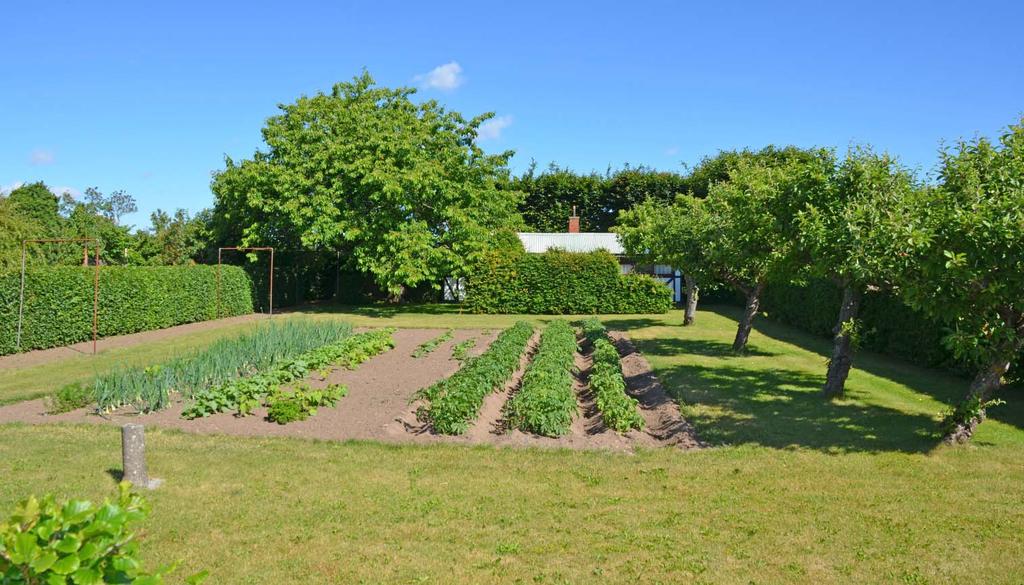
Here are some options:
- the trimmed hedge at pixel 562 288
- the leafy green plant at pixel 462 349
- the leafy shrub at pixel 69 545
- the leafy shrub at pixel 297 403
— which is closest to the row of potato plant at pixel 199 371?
the leafy shrub at pixel 297 403

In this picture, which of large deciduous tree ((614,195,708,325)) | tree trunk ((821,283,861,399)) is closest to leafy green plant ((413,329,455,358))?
large deciduous tree ((614,195,708,325))

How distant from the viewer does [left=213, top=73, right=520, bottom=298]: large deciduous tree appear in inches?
1102

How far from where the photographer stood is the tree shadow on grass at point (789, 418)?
919cm

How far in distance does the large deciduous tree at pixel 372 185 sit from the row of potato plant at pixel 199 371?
40.2 feet

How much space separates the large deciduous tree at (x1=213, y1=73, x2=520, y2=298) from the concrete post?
20.4 m

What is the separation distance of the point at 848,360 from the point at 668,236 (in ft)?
26.6

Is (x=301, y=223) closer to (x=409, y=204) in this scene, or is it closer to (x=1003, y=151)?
(x=409, y=204)

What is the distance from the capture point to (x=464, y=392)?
33.4 feet

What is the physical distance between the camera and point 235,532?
19.9ft

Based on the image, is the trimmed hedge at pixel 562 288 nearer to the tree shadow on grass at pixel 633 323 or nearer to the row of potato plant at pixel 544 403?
the tree shadow on grass at pixel 633 323

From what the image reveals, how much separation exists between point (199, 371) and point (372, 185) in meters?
17.8

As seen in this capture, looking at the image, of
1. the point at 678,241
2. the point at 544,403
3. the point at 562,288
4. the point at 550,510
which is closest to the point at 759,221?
the point at 544,403

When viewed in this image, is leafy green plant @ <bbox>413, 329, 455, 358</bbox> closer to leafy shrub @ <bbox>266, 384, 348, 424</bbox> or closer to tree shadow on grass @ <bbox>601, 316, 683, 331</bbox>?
leafy shrub @ <bbox>266, 384, 348, 424</bbox>

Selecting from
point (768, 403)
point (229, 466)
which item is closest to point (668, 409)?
point (768, 403)
